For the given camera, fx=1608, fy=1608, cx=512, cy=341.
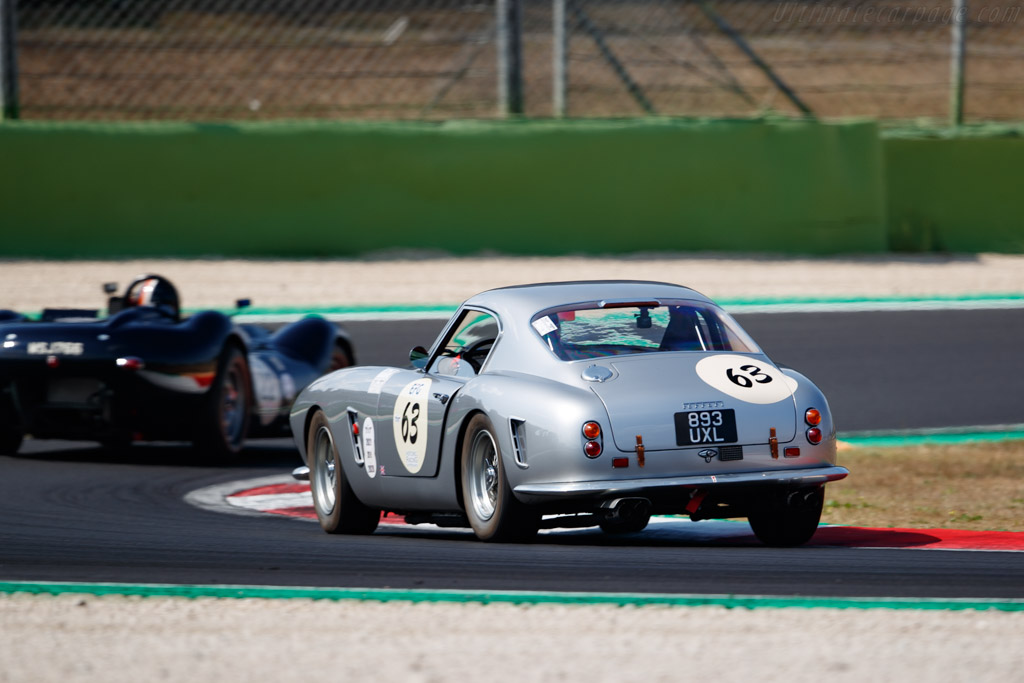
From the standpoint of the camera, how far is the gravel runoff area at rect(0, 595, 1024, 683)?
4.25 meters

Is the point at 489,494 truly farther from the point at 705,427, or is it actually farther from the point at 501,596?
the point at 501,596

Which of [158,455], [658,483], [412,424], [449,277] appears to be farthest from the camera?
[449,277]

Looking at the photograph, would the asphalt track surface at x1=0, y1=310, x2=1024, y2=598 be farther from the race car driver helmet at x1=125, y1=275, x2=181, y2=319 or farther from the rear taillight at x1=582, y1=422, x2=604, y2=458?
the race car driver helmet at x1=125, y1=275, x2=181, y2=319

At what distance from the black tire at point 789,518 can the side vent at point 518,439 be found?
0.98 m

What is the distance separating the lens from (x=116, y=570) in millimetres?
5910

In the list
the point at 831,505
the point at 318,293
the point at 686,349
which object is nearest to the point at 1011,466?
the point at 831,505

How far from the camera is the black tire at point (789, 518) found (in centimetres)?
641

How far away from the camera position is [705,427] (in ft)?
20.4

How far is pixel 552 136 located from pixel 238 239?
3733mm

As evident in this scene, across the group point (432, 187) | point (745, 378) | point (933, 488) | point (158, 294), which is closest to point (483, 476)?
point (745, 378)

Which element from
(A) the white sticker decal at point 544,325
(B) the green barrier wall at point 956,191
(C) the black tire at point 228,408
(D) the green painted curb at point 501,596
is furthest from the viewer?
(B) the green barrier wall at point 956,191

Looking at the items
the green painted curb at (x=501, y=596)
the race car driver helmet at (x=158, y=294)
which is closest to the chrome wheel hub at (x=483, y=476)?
the green painted curb at (x=501, y=596)

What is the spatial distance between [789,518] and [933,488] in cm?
304

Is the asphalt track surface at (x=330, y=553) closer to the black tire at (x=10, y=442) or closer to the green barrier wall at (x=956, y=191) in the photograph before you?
the black tire at (x=10, y=442)
